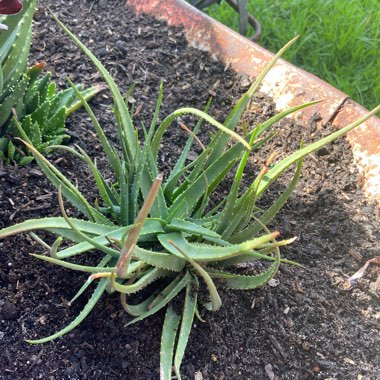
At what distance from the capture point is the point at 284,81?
5.14ft

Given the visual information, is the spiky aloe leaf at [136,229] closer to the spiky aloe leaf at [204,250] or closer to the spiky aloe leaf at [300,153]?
the spiky aloe leaf at [204,250]

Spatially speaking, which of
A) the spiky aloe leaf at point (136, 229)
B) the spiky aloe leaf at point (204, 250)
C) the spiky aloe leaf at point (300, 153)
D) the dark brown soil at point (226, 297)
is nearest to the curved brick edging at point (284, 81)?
the dark brown soil at point (226, 297)

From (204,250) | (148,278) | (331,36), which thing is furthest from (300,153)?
(331,36)

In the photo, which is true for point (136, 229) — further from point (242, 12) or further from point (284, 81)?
point (242, 12)

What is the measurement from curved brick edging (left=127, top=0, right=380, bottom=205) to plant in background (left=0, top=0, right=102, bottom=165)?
21.6 inches

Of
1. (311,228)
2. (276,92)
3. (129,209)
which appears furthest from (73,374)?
(276,92)

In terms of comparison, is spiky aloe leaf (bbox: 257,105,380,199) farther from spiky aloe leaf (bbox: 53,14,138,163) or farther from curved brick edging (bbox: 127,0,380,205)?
curved brick edging (bbox: 127,0,380,205)

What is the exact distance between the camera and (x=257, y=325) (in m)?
1.11

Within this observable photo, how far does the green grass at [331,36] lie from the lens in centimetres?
210

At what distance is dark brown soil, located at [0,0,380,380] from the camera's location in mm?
1018

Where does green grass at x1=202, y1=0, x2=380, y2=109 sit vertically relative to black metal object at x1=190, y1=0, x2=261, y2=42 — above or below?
below

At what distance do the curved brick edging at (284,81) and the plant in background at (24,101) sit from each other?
547 millimetres

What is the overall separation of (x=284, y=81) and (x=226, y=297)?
2.40ft

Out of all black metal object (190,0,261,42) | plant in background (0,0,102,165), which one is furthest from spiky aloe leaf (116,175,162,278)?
black metal object (190,0,261,42)
